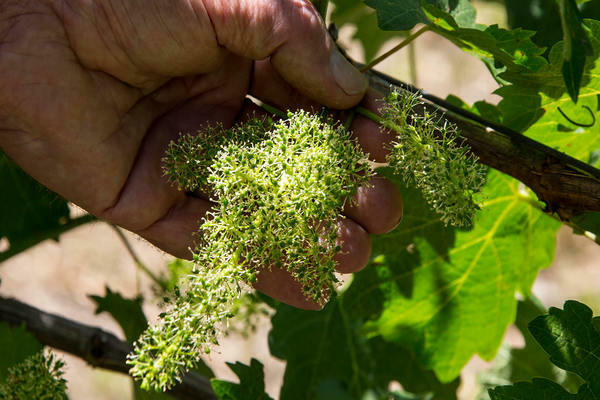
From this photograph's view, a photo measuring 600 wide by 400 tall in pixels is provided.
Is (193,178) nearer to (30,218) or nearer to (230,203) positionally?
(230,203)

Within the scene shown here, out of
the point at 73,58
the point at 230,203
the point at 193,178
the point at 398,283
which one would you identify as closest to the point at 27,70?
the point at 73,58

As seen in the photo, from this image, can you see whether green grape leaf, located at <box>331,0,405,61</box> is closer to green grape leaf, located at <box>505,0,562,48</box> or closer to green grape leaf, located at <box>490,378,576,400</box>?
green grape leaf, located at <box>505,0,562,48</box>

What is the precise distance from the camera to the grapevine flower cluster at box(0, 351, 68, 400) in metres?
2.11

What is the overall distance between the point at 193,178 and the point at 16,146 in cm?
69

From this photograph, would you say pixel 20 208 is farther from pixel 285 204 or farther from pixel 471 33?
pixel 471 33

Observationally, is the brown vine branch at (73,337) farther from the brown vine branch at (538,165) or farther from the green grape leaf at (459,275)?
the brown vine branch at (538,165)

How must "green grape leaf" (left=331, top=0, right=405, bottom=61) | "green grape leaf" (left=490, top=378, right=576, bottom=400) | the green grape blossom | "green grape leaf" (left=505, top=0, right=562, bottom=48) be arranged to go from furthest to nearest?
"green grape leaf" (left=331, top=0, right=405, bottom=61)
"green grape leaf" (left=505, top=0, right=562, bottom=48)
"green grape leaf" (left=490, top=378, right=576, bottom=400)
the green grape blossom

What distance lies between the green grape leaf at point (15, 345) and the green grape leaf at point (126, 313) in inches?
11.8

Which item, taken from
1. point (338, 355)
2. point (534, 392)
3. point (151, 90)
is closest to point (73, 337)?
point (151, 90)

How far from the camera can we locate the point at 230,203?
1.75 m

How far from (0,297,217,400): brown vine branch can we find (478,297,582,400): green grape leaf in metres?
1.72

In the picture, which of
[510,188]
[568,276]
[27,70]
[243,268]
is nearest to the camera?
[243,268]

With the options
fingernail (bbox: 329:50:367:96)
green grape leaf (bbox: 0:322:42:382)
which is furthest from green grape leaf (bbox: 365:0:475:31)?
green grape leaf (bbox: 0:322:42:382)

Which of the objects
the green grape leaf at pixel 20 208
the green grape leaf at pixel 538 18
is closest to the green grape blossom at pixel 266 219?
the green grape leaf at pixel 20 208
